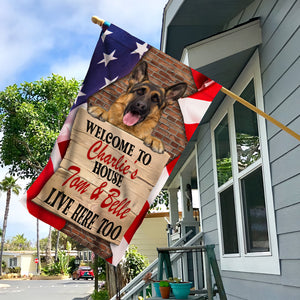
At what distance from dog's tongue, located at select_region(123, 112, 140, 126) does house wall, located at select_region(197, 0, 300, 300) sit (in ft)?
3.27

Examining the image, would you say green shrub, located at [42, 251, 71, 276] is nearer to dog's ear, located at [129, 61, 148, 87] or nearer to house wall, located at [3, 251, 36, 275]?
house wall, located at [3, 251, 36, 275]

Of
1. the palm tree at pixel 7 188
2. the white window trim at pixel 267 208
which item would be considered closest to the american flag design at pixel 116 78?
the white window trim at pixel 267 208

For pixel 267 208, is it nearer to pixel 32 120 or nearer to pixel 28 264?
pixel 32 120

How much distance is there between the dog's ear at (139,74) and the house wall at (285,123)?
956 millimetres

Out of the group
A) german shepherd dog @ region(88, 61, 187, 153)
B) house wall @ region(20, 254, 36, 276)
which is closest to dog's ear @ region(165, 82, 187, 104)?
german shepherd dog @ region(88, 61, 187, 153)

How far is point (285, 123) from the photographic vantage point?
2.75m

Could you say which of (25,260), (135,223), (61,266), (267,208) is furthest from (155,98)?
(25,260)

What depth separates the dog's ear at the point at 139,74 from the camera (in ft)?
7.93

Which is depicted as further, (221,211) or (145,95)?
(221,211)

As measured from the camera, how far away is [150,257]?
691 inches

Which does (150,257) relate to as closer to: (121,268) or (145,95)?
(121,268)

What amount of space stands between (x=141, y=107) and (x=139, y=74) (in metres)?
0.20

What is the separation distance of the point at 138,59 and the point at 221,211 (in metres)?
2.67

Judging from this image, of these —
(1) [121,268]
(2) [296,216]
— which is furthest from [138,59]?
(1) [121,268]
